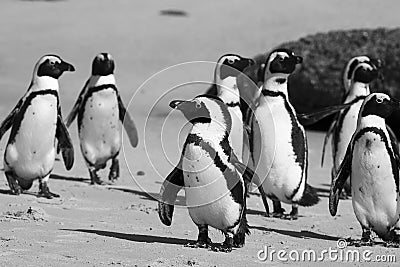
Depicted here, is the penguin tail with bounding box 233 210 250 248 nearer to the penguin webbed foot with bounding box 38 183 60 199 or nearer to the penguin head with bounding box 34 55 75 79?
the penguin webbed foot with bounding box 38 183 60 199

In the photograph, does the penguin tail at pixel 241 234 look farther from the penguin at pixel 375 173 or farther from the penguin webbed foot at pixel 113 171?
the penguin webbed foot at pixel 113 171

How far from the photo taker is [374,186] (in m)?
6.63

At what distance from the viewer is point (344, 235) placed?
7262 mm

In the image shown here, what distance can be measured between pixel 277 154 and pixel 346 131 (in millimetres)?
1546

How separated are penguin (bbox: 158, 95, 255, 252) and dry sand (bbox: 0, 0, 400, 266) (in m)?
0.21

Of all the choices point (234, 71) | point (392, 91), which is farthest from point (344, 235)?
point (392, 91)

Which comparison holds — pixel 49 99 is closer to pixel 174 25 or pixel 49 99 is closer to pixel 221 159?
pixel 221 159

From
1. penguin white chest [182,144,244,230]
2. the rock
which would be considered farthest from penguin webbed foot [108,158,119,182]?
the rock

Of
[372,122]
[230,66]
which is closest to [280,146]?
[230,66]

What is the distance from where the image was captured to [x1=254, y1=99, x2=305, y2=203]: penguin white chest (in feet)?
26.4

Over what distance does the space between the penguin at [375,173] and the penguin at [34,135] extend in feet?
8.83

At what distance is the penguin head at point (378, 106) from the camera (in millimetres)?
6730

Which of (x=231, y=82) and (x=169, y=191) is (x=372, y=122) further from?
(x=231, y=82)

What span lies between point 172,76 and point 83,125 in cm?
901
